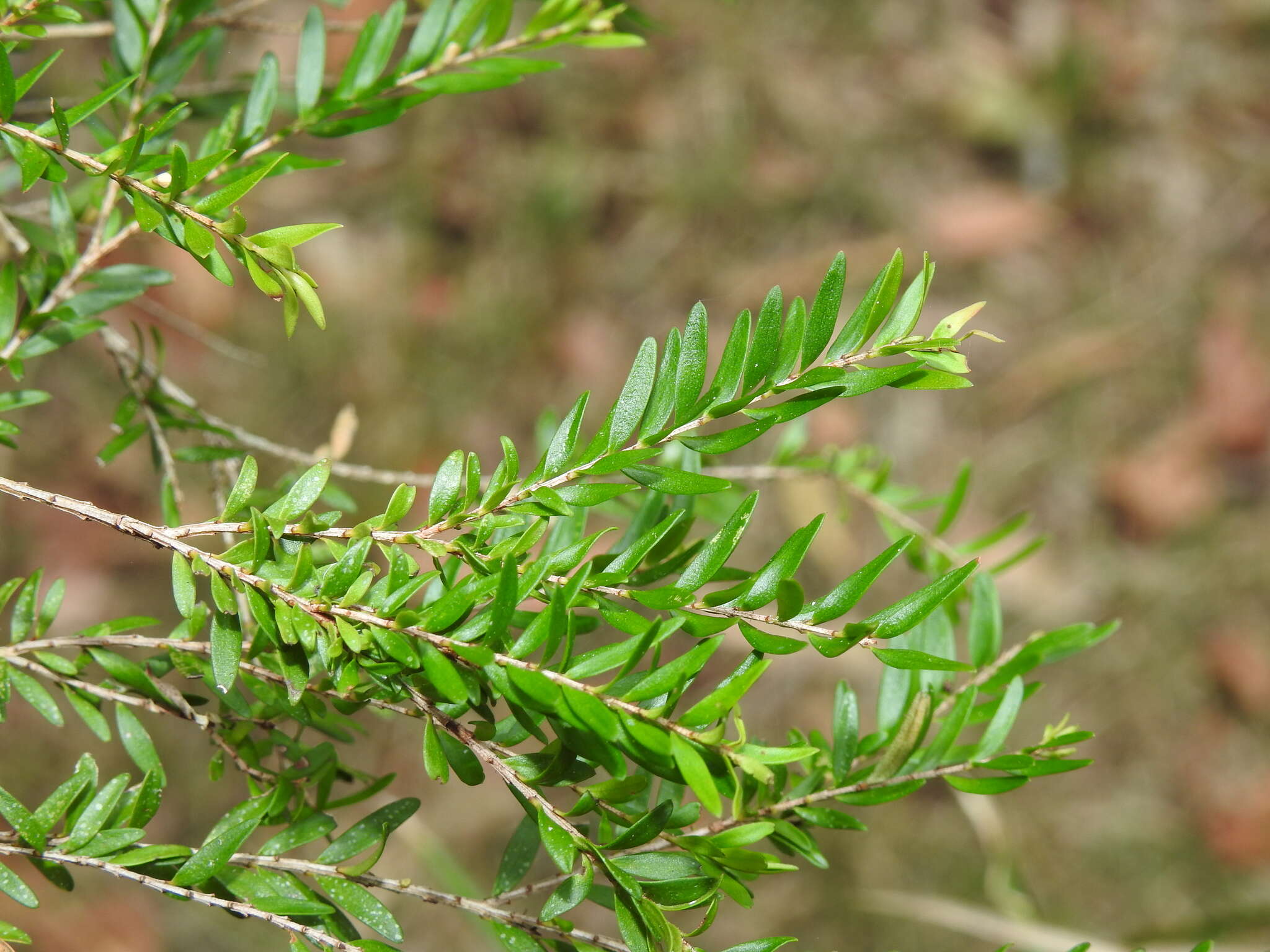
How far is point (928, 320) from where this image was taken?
197 centimetres

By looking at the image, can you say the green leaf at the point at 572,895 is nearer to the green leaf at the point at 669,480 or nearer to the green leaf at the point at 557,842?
the green leaf at the point at 557,842

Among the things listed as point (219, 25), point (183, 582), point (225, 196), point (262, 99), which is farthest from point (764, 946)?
point (219, 25)

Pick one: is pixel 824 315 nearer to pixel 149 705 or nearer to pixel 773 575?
pixel 773 575

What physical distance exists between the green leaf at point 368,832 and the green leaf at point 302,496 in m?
0.14

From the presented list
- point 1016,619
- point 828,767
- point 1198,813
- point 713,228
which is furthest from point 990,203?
point 828,767

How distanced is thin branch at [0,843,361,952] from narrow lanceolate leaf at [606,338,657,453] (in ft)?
0.79

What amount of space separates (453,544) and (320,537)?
0.06 meters

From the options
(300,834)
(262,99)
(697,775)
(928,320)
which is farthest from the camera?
(928,320)

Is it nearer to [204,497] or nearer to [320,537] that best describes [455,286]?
[204,497]

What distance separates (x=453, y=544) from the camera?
395 millimetres

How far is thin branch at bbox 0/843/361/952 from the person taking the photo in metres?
0.40

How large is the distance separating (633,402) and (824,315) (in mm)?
92

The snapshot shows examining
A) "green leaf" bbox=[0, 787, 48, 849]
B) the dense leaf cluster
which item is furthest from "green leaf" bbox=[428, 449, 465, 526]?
"green leaf" bbox=[0, 787, 48, 849]

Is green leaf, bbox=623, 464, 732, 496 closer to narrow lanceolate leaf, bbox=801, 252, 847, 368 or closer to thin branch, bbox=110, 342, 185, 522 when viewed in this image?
narrow lanceolate leaf, bbox=801, 252, 847, 368
